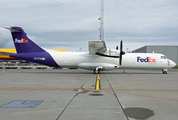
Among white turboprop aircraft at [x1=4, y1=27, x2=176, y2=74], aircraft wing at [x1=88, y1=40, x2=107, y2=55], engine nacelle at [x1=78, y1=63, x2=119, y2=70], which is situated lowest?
engine nacelle at [x1=78, y1=63, x2=119, y2=70]

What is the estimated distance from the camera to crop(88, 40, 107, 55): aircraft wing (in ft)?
65.7

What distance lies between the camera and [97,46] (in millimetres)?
21094

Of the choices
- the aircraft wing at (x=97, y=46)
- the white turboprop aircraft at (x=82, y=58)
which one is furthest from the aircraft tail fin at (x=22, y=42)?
the aircraft wing at (x=97, y=46)

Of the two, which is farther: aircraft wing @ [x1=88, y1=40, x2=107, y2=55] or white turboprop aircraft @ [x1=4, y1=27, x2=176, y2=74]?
white turboprop aircraft @ [x1=4, y1=27, x2=176, y2=74]

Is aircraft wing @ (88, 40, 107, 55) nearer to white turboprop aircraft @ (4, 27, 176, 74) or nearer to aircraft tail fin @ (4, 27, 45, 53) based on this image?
white turboprop aircraft @ (4, 27, 176, 74)

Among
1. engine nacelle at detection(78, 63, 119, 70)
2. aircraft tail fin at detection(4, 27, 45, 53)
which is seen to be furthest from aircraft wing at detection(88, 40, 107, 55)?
aircraft tail fin at detection(4, 27, 45, 53)

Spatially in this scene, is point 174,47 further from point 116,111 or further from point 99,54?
point 116,111

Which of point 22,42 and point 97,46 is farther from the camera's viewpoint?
point 22,42

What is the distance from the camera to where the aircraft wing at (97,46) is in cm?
2003

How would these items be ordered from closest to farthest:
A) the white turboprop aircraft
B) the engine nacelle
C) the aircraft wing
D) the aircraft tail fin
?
the aircraft wing, the engine nacelle, the white turboprop aircraft, the aircraft tail fin

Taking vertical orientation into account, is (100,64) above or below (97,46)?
below

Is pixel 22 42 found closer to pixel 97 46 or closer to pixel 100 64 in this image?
pixel 97 46

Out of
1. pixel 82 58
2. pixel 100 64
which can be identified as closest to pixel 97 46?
pixel 100 64

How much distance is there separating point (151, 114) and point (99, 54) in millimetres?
17693
